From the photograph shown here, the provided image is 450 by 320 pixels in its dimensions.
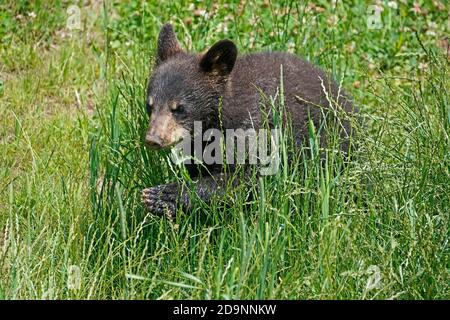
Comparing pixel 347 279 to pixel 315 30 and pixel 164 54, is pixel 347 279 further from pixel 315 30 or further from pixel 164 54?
pixel 315 30

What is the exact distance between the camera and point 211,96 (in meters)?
5.82

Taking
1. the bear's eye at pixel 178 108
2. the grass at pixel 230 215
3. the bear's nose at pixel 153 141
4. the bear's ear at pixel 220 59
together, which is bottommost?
the grass at pixel 230 215

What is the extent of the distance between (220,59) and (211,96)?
0.75ft

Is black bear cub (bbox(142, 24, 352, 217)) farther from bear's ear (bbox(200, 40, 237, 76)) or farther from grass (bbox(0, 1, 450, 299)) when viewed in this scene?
grass (bbox(0, 1, 450, 299))

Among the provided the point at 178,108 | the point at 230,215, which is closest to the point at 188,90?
the point at 178,108

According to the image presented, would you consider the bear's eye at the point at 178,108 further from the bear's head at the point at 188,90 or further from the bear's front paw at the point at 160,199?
the bear's front paw at the point at 160,199

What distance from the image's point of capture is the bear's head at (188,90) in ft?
18.6

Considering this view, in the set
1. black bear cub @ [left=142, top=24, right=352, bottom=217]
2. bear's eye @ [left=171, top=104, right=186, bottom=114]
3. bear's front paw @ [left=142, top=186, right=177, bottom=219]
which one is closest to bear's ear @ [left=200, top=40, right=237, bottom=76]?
black bear cub @ [left=142, top=24, right=352, bottom=217]

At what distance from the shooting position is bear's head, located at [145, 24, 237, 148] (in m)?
5.68

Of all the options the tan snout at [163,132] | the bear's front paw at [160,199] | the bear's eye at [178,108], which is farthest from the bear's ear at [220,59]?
the bear's front paw at [160,199]

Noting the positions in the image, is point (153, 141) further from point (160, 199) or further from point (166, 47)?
point (166, 47)

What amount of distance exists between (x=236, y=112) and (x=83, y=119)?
1.80 m

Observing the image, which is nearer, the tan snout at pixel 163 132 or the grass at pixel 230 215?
the grass at pixel 230 215
